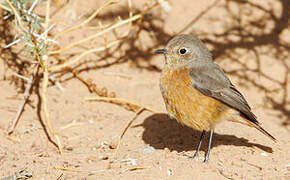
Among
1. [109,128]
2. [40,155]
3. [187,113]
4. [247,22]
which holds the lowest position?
[40,155]

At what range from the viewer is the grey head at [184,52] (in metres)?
5.43

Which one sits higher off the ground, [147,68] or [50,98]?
[147,68]

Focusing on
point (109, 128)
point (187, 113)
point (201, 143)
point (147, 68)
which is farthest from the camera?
point (147, 68)

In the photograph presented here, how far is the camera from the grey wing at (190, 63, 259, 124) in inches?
199

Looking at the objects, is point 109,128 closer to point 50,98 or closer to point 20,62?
point 50,98

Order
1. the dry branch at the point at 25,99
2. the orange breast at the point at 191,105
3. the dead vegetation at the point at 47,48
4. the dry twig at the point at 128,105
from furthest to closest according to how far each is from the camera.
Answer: the dry twig at the point at 128,105
the dry branch at the point at 25,99
the dead vegetation at the point at 47,48
the orange breast at the point at 191,105

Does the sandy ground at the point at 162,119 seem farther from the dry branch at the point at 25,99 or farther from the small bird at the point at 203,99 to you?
the small bird at the point at 203,99

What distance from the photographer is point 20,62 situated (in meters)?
6.84

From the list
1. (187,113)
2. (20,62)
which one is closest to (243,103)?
(187,113)

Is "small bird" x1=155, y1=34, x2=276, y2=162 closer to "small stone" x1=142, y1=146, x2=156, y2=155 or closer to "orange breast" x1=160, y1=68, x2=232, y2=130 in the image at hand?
"orange breast" x1=160, y1=68, x2=232, y2=130

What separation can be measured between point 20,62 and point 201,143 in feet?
11.2

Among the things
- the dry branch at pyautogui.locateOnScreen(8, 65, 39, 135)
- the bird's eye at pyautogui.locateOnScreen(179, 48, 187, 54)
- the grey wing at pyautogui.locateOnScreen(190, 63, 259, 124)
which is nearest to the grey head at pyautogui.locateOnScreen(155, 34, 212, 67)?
the bird's eye at pyautogui.locateOnScreen(179, 48, 187, 54)

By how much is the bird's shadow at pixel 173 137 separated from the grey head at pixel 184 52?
3.86 ft

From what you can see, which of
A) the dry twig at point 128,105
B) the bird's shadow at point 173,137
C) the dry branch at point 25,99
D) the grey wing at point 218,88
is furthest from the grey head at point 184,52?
the dry branch at point 25,99
